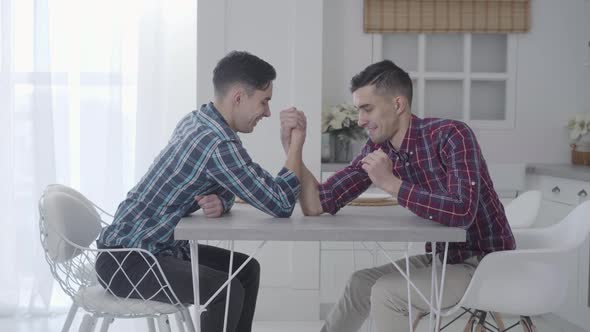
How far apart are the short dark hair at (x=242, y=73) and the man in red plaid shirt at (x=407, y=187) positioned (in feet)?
0.46

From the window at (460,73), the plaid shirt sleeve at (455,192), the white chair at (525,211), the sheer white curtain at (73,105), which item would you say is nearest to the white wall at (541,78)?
the window at (460,73)

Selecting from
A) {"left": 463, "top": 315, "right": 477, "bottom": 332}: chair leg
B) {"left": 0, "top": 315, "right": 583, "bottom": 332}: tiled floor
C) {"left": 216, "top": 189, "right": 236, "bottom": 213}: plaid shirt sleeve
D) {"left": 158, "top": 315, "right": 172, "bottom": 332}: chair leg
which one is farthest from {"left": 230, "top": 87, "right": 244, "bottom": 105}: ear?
{"left": 0, "top": 315, "right": 583, "bottom": 332}: tiled floor

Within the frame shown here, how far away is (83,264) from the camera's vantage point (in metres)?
2.53

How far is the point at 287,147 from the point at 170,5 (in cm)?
220

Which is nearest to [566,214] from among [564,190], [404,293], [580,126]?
[564,190]

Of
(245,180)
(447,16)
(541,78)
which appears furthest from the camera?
(541,78)

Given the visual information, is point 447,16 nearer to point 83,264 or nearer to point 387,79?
point 387,79

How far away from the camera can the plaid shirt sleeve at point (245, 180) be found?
7.58ft

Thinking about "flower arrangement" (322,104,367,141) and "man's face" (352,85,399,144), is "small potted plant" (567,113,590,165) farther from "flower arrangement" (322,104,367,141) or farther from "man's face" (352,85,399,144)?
"man's face" (352,85,399,144)

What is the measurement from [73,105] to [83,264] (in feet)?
6.93

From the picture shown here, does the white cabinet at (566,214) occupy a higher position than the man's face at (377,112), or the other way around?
the man's face at (377,112)

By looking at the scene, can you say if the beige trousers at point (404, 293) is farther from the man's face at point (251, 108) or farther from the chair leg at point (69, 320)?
the chair leg at point (69, 320)

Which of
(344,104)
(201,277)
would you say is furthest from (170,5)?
(201,277)

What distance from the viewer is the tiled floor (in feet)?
13.4
